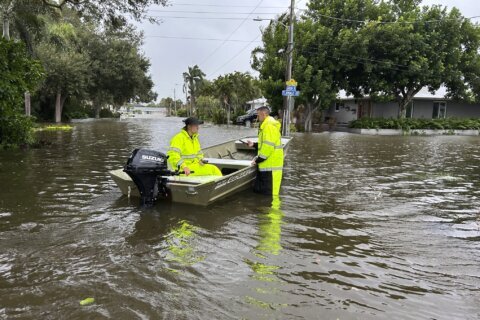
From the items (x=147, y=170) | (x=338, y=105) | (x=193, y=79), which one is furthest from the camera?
(x=193, y=79)

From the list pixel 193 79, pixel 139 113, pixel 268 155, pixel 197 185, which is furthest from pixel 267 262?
pixel 139 113

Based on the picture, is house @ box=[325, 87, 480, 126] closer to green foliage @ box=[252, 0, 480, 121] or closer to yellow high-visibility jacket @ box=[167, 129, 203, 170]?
green foliage @ box=[252, 0, 480, 121]

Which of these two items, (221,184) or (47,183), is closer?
(221,184)

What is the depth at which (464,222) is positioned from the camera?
6910mm

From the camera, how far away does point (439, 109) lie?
1454 inches

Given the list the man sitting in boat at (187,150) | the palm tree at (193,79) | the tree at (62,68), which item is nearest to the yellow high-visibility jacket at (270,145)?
the man sitting in boat at (187,150)

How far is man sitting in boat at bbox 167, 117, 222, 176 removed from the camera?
7.35 m

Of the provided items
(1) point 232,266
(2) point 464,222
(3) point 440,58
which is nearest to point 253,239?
(1) point 232,266

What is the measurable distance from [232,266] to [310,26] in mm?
27347

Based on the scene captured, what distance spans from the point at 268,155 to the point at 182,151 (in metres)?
1.82

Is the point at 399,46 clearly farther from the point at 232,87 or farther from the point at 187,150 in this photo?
the point at 187,150

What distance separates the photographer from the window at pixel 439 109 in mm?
36906

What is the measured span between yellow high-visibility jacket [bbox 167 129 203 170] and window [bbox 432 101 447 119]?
114ft

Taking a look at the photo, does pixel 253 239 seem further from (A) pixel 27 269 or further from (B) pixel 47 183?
(B) pixel 47 183
